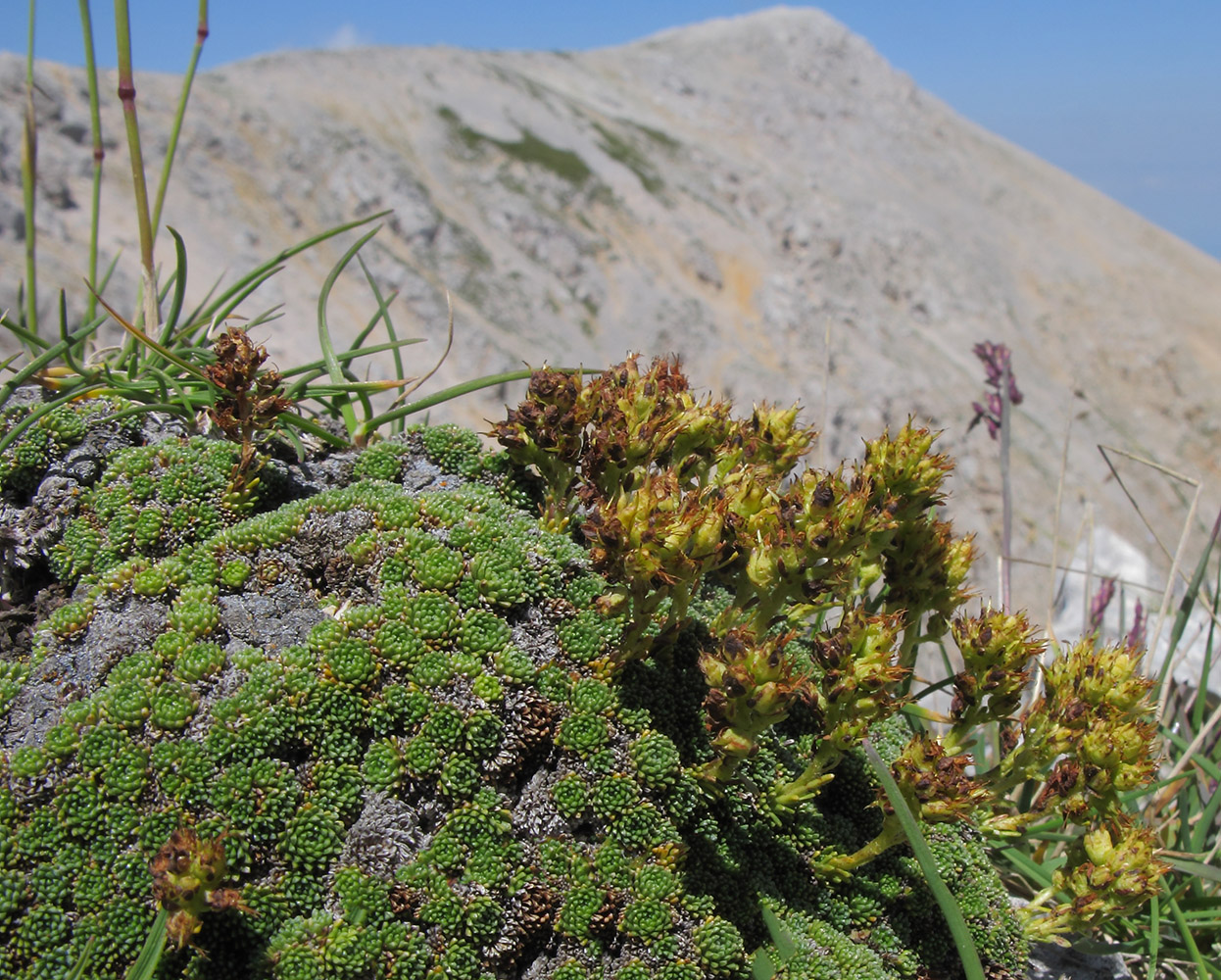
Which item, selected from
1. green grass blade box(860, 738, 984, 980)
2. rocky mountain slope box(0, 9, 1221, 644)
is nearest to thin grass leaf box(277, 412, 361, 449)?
green grass blade box(860, 738, 984, 980)

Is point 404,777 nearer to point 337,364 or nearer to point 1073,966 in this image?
point 337,364

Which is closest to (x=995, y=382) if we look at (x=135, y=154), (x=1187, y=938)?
(x=1187, y=938)

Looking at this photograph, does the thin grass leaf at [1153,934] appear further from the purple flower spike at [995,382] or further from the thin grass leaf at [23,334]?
the thin grass leaf at [23,334]

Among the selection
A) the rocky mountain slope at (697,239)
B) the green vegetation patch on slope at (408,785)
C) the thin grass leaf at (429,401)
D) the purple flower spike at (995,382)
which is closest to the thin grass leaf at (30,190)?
the thin grass leaf at (429,401)

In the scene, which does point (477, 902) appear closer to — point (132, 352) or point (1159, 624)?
point (132, 352)

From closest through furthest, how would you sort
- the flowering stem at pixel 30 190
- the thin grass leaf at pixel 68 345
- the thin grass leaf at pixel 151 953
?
the thin grass leaf at pixel 151 953 → the thin grass leaf at pixel 68 345 → the flowering stem at pixel 30 190
